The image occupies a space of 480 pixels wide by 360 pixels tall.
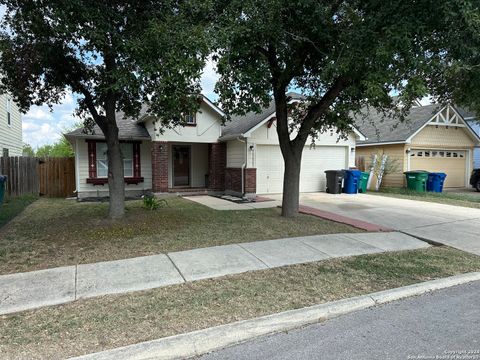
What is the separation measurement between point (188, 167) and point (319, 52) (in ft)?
35.5

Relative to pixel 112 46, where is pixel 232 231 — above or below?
below

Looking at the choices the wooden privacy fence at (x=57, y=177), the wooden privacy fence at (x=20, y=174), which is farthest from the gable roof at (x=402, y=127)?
the wooden privacy fence at (x=20, y=174)

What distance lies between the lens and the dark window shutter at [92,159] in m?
13.8

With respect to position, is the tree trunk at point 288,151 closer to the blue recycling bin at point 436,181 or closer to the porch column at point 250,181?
the porch column at point 250,181

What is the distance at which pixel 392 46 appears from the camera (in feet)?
18.0

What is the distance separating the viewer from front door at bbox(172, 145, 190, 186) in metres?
16.6

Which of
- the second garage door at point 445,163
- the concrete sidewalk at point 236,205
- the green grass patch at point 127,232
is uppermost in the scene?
the second garage door at point 445,163

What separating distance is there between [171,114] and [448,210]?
9.64m

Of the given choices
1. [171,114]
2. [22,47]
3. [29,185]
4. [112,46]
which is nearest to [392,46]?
[171,114]

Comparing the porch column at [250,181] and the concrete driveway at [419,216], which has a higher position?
the porch column at [250,181]

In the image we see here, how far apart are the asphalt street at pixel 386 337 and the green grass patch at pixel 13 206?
8.14 m

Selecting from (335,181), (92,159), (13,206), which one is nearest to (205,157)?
(92,159)

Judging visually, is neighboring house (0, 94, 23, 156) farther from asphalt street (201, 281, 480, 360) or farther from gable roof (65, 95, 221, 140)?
asphalt street (201, 281, 480, 360)

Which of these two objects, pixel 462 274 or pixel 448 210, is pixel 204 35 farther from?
pixel 448 210
